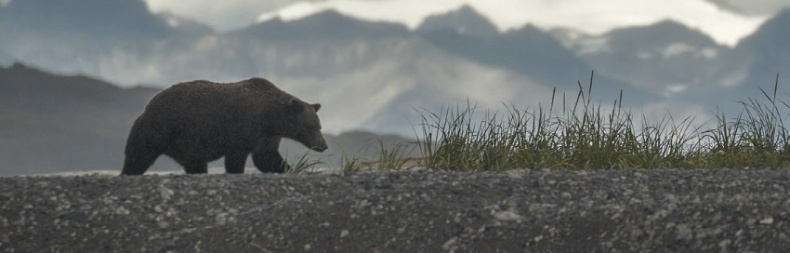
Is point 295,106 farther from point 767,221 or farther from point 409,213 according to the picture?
point 767,221

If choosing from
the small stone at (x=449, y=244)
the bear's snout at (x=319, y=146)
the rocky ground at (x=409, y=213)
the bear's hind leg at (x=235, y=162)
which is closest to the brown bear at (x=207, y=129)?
the bear's hind leg at (x=235, y=162)

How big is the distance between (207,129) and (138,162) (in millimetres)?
640

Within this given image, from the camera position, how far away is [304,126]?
836cm

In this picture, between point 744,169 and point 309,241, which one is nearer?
point 309,241

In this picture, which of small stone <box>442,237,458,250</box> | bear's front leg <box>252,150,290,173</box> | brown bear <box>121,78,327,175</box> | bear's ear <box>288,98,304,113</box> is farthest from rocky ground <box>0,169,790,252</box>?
bear's ear <box>288,98,304,113</box>

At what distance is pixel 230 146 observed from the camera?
25.9 feet

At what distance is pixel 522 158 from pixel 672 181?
69.0 inches

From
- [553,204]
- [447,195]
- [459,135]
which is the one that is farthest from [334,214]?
[459,135]

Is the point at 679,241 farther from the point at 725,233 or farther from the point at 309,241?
the point at 309,241

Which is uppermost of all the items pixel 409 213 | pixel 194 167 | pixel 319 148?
pixel 319 148

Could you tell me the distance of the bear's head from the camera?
8305 millimetres

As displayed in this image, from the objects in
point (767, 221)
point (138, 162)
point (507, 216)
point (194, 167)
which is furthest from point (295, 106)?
point (767, 221)

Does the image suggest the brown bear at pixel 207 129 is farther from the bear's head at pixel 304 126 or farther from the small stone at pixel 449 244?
the small stone at pixel 449 244

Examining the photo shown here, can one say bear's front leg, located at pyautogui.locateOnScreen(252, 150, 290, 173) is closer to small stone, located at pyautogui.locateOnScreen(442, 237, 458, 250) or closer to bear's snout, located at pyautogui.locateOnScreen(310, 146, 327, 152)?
bear's snout, located at pyautogui.locateOnScreen(310, 146, 327, 152)
